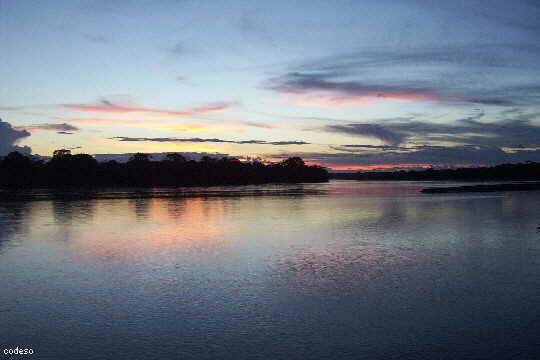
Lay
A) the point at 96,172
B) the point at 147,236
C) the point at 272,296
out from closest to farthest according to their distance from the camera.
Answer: the point at 272,296
the point at 147,236
the point at 96,172

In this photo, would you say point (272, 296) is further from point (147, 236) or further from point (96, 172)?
point (96, 172)

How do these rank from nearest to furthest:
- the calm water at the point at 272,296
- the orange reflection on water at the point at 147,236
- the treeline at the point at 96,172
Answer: the calm water at the point at 272,296 < the orange reflection on water at the point at 147,236 < the treeline at the point at 96,172

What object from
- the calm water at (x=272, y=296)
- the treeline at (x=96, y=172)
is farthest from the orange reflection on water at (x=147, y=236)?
the treeline at (x=96, y=172)

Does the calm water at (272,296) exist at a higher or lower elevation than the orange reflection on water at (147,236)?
lower

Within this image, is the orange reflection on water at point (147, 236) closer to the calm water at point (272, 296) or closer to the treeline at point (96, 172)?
the calm water at point (272, 296)

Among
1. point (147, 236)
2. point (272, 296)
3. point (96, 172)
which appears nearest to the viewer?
point (272, 296)

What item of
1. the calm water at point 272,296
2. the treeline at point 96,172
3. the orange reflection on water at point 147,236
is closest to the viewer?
the calm water at point 272,296

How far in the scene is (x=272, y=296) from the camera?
13023mm

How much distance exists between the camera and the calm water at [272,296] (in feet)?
31.0

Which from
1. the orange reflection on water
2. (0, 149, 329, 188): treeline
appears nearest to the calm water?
the orange reflection on water

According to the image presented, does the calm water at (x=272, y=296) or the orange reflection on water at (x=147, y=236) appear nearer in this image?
the calm water at (x=272, y=296)

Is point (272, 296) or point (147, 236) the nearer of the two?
point (272, 296)

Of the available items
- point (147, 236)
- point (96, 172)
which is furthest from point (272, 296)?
point (96, 172)

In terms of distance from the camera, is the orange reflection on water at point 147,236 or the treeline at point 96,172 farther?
the treeline at point 96,172
